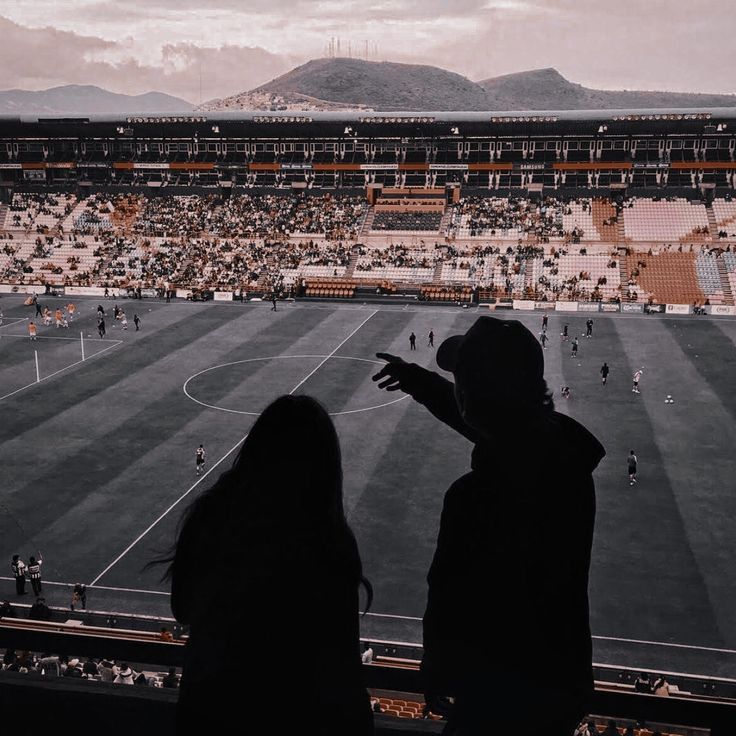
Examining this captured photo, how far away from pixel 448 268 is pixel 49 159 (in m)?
54.4

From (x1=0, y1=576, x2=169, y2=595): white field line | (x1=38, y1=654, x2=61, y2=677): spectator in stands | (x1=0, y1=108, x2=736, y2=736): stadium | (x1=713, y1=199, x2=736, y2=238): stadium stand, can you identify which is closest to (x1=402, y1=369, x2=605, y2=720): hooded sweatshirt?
(x1=0, y1=108, x2=736, y2=736): stadium

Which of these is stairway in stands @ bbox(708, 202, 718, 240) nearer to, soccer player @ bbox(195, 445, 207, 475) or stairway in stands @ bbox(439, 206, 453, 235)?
stairway in stands @ bbox(439, 206, 453, 235)

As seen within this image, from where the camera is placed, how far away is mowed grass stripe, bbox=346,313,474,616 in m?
21.5

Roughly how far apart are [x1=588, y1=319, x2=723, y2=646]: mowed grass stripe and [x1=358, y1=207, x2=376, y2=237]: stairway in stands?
47.8m

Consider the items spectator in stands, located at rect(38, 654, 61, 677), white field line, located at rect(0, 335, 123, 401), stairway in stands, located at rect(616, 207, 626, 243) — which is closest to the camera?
spectator in stands, located at rect(38, 654, 61, 677)

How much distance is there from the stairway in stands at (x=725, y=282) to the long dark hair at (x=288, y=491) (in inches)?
2663

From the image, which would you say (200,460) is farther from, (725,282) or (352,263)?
(725,282)

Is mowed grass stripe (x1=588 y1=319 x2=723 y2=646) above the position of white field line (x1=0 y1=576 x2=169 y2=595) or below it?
above

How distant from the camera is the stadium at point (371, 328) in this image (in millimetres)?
20359

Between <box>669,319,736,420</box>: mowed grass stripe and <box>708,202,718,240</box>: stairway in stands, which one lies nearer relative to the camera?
<box>669,319,736,420</box>: mowed grass stripe

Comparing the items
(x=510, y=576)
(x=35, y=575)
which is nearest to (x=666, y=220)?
(x=35, y=575)

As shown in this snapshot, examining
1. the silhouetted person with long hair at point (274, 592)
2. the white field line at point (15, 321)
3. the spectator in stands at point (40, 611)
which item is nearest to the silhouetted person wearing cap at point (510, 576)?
the silhouetted person with long hair at point (274, 592)

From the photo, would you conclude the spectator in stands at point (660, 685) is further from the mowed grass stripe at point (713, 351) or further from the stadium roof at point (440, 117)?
the stadium roof at point (440, 117)

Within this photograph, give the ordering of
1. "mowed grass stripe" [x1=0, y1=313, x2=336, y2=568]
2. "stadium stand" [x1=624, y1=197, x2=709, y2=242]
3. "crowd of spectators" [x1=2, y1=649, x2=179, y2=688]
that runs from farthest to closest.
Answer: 1. "stadium stand" [x1=624, y1=197, x2=709, y2=242]
2. "mowed grass stripe" [x1=0, y1=313, x2=336, y2=568]
3. "crowd of spectators" [x1=2, y1=649, x2=179, y2=688]
